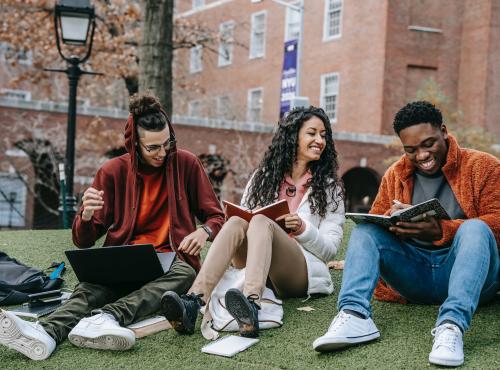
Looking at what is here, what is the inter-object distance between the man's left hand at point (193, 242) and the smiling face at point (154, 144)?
0.57 metres

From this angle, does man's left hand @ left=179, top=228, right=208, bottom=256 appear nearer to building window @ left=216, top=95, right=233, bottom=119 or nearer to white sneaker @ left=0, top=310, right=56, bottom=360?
white sneaker @ left=0, top=310, right=56, bottom=360

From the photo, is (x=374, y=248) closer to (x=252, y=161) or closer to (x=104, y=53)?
(x=104, y=53)

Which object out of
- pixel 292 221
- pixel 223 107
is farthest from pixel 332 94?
pixel 292 221

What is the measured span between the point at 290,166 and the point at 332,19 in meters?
24.4

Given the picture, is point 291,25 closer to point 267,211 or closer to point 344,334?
point 267,211

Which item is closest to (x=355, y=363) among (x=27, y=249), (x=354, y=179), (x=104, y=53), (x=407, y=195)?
(x=407, y=195)

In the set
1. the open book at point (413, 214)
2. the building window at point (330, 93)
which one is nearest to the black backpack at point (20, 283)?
the open book at point (413, 214)

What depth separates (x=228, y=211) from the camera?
464 cm

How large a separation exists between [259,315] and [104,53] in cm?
1486

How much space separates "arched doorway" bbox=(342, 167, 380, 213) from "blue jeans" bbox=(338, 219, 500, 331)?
70.4 ft

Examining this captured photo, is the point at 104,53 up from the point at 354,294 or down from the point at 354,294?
up

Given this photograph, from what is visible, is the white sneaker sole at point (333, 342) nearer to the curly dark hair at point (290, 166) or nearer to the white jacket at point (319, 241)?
the white jacket at point (319, 241)

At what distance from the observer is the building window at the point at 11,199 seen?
20453 millimetres

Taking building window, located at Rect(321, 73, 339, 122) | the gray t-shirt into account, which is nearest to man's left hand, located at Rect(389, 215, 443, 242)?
the gray t-shirt
